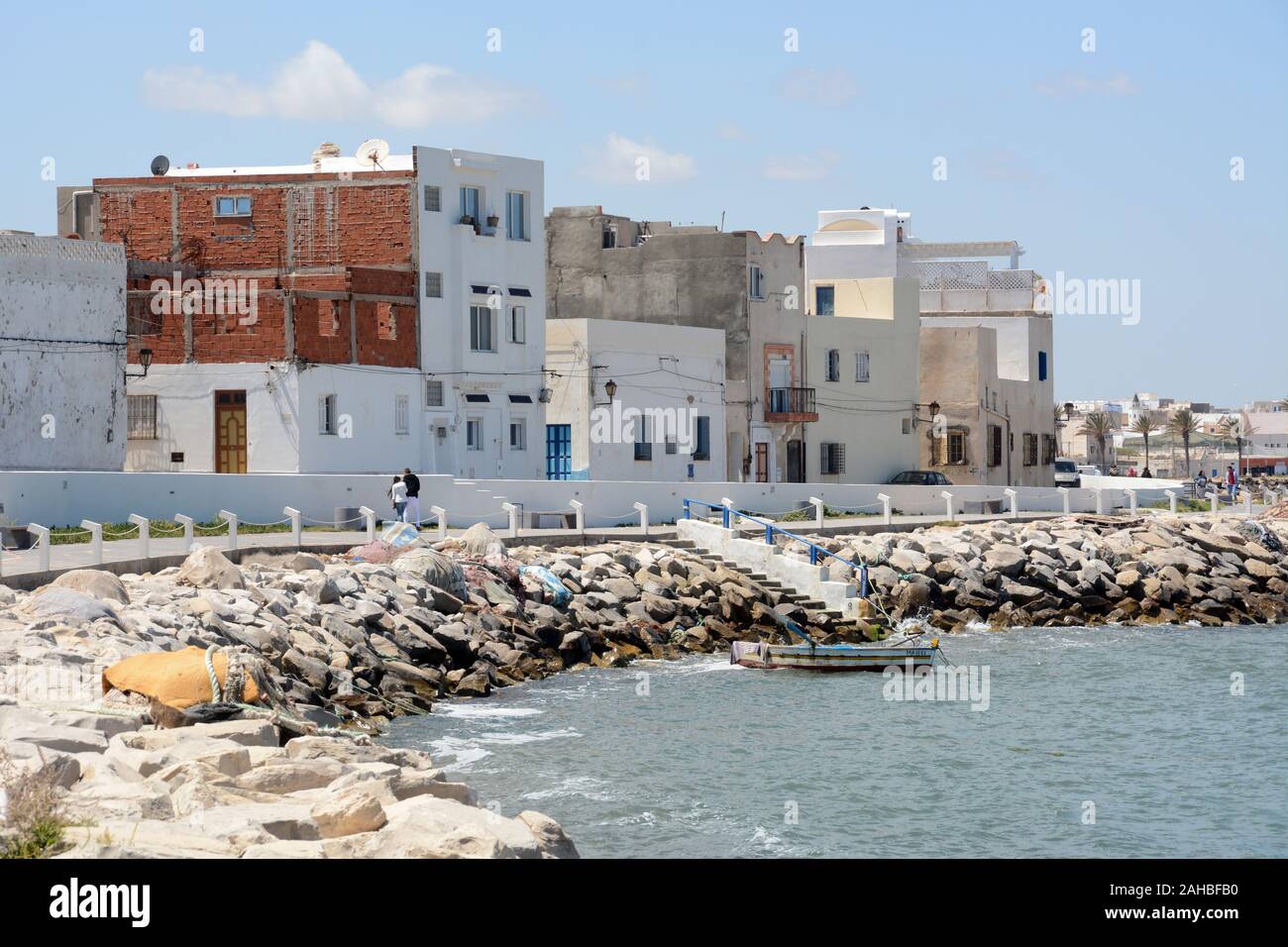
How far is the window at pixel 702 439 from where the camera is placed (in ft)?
178

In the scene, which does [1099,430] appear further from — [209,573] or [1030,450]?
[209,573]

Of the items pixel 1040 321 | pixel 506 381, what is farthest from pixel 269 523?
pixel 1040 321

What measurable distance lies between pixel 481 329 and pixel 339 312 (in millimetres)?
4985

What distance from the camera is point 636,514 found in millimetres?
42750

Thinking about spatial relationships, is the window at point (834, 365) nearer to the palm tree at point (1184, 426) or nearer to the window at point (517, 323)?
the window at point (517, 323)

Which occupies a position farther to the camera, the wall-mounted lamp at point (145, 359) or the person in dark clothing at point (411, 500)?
the wall-mounted lamp at point (145, 359)

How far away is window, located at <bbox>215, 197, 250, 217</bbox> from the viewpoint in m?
47.9

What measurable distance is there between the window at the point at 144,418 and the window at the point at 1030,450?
123 ft

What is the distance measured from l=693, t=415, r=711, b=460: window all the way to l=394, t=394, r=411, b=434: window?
34.8 ft

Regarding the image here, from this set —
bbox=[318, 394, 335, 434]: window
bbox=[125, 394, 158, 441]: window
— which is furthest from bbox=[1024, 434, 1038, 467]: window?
bbox=[125, 394, 158, 441]: window

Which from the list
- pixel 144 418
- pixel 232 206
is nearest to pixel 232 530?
pixel 144 418

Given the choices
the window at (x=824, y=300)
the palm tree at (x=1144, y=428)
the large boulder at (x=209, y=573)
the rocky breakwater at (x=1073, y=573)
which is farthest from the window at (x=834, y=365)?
the palm tree at (x=1144, y=428)
